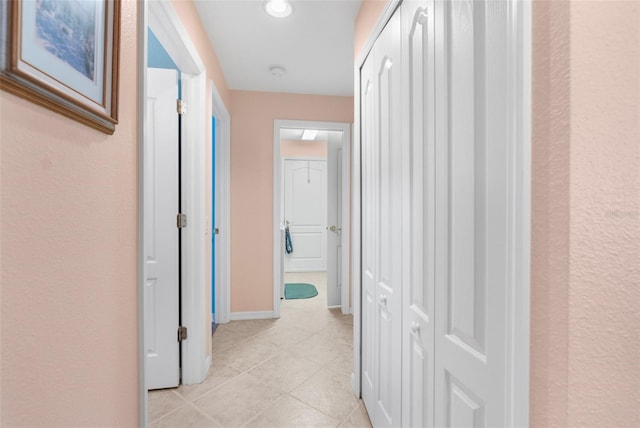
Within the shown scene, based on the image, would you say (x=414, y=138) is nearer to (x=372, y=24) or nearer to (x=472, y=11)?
(x=472, y=11)

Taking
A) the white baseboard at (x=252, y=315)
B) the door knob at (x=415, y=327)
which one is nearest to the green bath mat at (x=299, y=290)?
the white baseboard at (x=252, y=315)

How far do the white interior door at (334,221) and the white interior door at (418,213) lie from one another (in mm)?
2447

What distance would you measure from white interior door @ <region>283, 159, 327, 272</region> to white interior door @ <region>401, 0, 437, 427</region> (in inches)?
189

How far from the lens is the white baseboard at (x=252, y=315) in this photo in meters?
3.28

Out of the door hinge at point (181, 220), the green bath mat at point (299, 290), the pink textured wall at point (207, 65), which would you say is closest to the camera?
the pink textured wall at point (207, 65)

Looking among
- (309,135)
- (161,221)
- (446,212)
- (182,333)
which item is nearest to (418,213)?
(446,212)

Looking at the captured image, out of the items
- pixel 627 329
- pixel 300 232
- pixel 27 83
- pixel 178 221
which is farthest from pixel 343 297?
pixel 27 83

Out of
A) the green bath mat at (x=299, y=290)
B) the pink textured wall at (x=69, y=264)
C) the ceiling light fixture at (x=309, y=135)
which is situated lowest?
the green bath mat at (x=299, y=290)

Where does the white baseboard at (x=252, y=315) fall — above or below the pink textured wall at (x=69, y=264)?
below

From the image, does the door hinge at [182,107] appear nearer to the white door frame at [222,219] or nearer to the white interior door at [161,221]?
the white interior door at [161,221]

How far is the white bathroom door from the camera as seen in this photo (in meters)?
0.62

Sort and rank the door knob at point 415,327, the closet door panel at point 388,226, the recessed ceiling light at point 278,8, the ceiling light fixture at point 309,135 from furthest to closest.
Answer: the ceiling light fixture at point 309,135 < the recessed ceiling light at point 278,8 < the closet door panel at point 388,226 < the door knob at point 415,327

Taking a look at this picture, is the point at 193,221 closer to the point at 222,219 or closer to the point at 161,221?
the point at 161,221

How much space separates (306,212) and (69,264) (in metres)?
5.33
